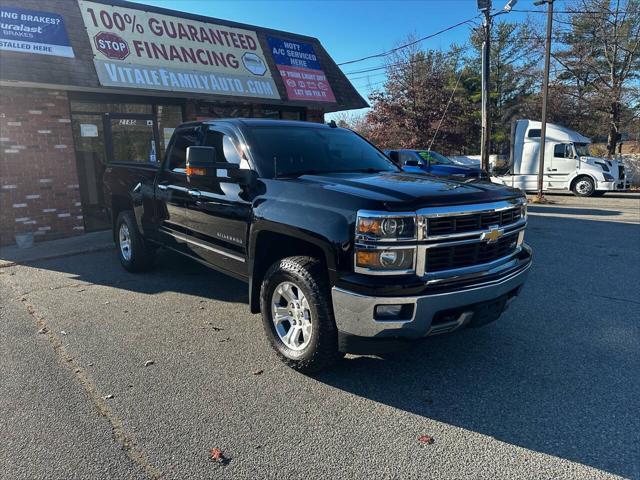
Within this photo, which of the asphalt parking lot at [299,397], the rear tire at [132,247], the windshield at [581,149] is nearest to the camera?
the asphalt parking lot at [299,397]

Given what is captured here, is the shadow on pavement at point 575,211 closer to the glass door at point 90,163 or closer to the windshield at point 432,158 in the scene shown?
the windshield at point 432,158

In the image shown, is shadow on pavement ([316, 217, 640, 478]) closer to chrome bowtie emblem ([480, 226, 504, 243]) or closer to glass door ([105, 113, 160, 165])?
chrome bowtie emblem ([480, 226, 504, 243])

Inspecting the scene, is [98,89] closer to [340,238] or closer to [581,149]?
[340,238]

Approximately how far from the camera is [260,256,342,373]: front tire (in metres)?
3.33

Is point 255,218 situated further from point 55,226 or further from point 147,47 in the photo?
point 147,47

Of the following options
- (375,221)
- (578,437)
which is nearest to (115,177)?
(375,221)

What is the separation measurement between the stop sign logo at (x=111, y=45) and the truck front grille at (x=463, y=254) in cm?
882

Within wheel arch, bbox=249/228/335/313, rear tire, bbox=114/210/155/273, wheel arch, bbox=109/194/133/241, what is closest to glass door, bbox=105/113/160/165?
wheel arch, bbox=109/194/133/241

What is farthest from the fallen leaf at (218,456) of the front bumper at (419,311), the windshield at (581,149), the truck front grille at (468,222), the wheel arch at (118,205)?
the windshield at (581,149)

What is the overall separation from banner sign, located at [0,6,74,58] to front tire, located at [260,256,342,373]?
24.9 ft

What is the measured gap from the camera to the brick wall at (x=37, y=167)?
28.6ft

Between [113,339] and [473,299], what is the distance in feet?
10.4

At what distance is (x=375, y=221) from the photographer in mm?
3031

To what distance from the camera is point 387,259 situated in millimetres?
3064
